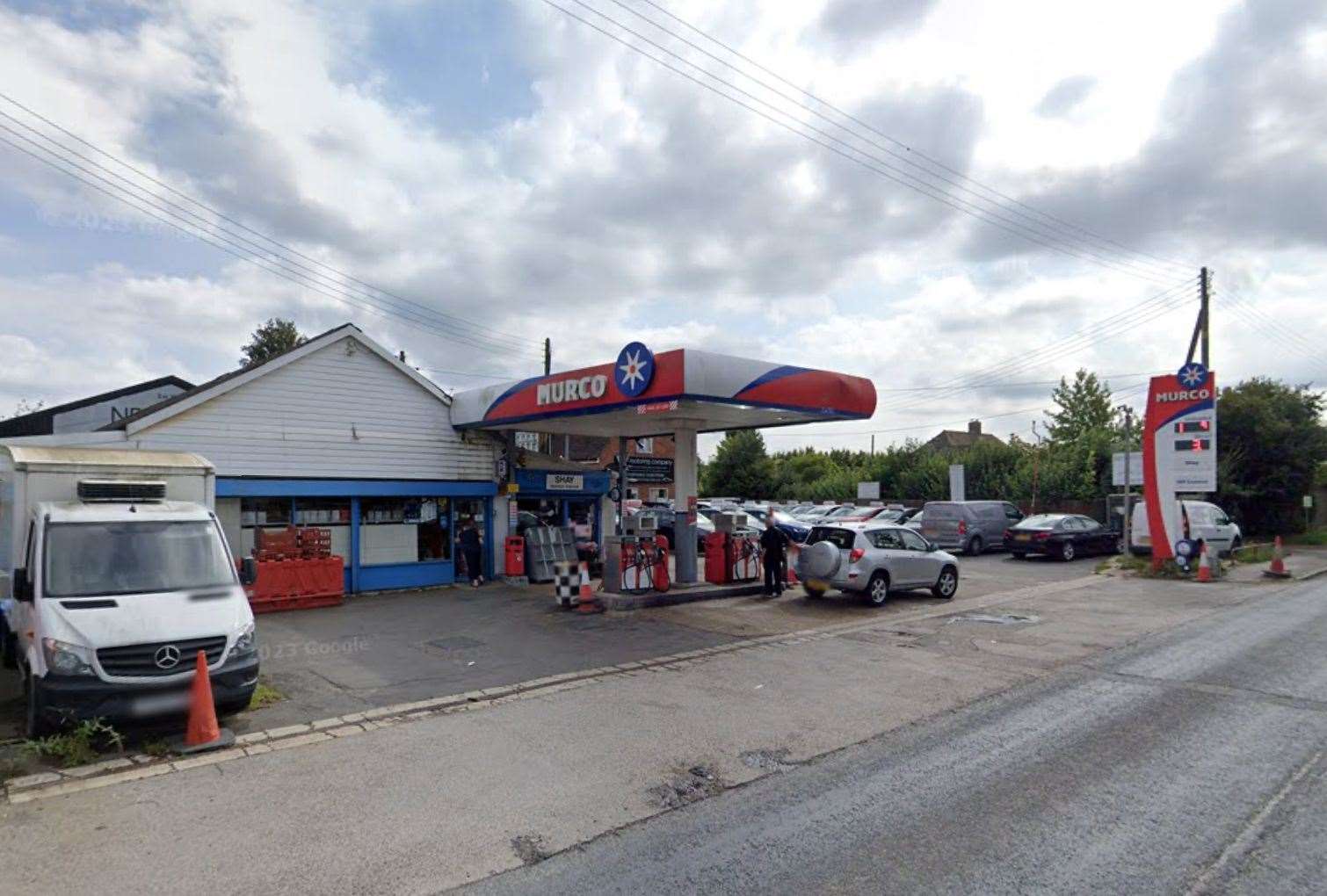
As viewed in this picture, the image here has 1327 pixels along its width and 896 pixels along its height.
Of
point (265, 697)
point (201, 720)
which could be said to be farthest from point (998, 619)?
point (201, 720)

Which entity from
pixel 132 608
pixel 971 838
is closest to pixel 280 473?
pixel 132 608

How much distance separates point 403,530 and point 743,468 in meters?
44.0

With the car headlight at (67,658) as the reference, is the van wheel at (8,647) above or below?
below

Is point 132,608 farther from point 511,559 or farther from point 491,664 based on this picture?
point 511,559

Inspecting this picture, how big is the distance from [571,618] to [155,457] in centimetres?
664

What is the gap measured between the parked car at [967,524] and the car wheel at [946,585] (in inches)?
423

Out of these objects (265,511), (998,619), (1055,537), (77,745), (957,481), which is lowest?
(998,619)

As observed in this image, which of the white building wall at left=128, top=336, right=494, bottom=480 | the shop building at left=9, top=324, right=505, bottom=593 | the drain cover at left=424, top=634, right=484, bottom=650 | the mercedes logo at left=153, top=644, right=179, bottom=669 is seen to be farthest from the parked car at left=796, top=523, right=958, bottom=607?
the mercedes logo at left=153, top=644, right=179, bottom=669

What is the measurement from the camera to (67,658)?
22.2 feet

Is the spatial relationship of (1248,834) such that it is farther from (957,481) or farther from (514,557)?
(957,481)

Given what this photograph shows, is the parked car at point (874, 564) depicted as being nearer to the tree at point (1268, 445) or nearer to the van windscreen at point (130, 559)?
the van windscreen at point (130, 559)

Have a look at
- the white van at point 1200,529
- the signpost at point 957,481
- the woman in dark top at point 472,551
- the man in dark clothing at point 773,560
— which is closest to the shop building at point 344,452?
the woman in dark top at point 472,551

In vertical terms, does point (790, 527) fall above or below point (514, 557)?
above

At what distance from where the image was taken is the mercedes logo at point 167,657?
706cm
